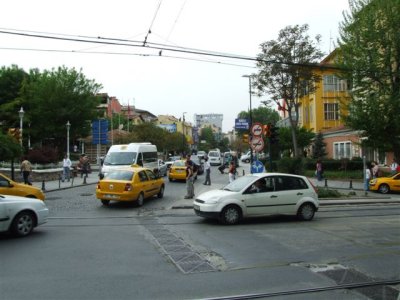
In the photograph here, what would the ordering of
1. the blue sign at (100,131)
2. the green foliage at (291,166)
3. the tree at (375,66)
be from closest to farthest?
the green foliage at (291,166) < the tree at (375,66) < the blue sign at (100,131)

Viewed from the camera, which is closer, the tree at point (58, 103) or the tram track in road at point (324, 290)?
the tram track in road at point (324, 290)

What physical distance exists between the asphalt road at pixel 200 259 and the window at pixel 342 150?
103 feet

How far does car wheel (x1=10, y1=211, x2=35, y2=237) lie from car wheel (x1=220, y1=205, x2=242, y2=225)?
17.0 feet

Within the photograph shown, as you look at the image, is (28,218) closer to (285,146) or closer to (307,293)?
(307,293)

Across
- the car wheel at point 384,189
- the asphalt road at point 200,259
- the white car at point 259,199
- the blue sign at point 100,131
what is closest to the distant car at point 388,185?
the car wheel at point 384,189

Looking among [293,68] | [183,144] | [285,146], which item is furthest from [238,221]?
[183,144]

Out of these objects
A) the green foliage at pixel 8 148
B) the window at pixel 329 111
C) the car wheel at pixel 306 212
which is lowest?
the car wheel at pixel 306 212

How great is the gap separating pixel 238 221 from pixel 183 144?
70646mm

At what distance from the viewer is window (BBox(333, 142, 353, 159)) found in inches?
1732

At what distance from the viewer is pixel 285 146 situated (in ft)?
160

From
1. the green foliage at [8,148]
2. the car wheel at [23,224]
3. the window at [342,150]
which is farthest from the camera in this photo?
the window at [342,150]

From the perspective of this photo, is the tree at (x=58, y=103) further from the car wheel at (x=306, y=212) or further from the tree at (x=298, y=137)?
the car wheel at (x=306, y=212)

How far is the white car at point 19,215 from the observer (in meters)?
10.3

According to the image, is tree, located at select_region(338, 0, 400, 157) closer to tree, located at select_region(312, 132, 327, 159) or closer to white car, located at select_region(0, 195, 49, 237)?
tree, located at select_region(312, 132, 327, 159)
